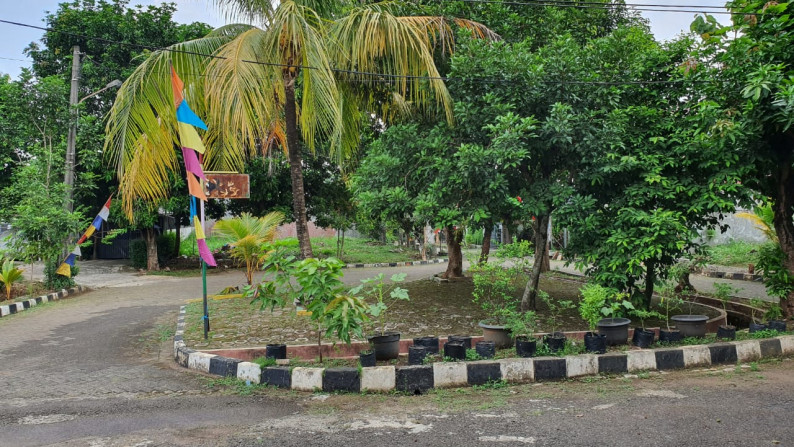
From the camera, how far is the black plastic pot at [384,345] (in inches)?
212

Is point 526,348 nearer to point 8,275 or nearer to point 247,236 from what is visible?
point 247,236

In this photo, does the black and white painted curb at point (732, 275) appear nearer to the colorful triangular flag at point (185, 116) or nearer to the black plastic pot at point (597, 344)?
the black plastic pot at point (597, 344)

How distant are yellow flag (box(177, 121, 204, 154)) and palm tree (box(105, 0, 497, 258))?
0.64 m

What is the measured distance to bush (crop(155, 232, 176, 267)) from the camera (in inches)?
798

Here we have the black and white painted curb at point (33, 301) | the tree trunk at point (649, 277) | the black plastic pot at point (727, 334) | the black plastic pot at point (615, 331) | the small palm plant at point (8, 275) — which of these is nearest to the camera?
the black plastic pot at point (615, 331)

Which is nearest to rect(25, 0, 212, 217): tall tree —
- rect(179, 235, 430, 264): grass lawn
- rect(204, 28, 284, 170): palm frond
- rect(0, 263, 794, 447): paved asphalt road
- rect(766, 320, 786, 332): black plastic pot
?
rect(179, 235, 430, 264): grass lawn

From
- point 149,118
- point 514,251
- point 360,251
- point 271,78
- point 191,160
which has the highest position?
point 271,78

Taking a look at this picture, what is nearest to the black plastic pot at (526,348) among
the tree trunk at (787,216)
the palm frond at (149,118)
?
the tree trunk at (787,216)

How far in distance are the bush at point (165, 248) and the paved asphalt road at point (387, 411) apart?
14.9 m

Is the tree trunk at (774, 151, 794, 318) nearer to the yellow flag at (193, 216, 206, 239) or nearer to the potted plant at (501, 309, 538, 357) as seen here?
the potted plant at (501, 309, 538, 357)

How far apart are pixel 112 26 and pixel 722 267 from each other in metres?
21.8

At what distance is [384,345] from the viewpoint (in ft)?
17.7

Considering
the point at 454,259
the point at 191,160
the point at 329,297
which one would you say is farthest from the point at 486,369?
the point at 454,259

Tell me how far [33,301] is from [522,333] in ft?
36.4
